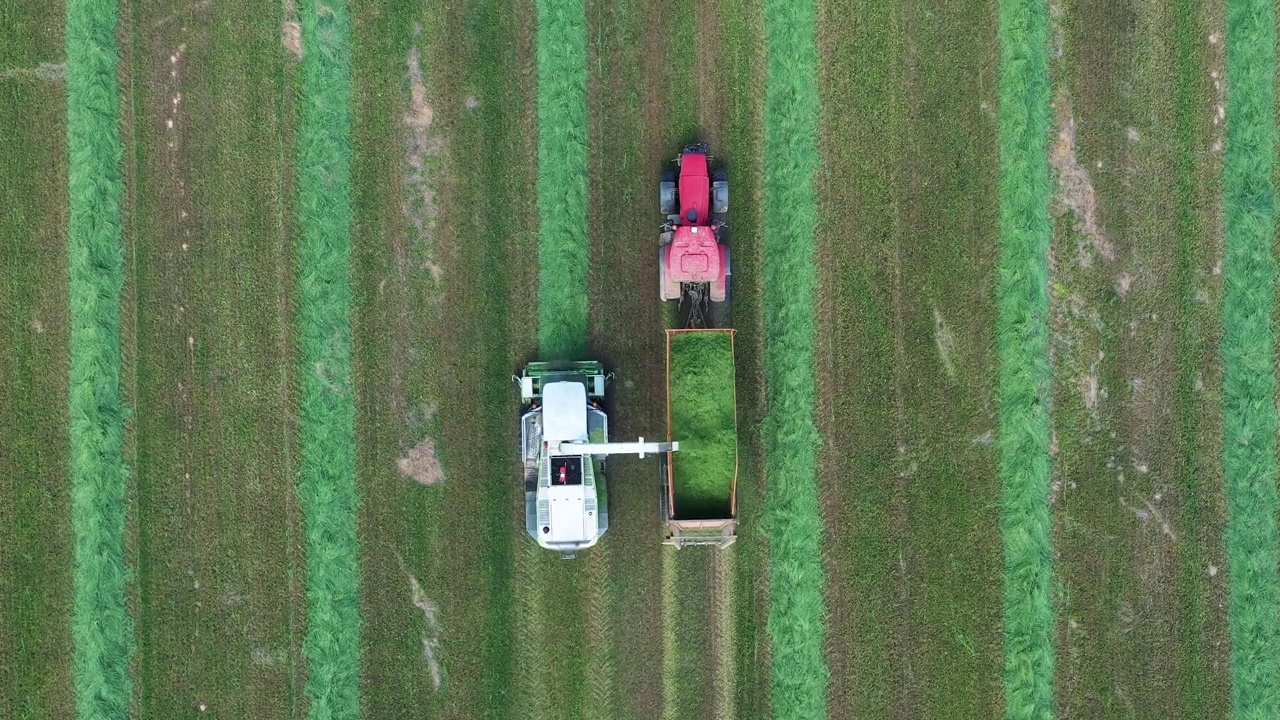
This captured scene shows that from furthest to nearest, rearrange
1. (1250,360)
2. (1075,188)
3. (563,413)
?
(1075,188), (1250,360), (563,413)

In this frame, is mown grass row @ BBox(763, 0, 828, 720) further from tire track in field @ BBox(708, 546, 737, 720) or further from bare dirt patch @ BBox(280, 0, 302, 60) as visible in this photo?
bare dirt patch @ BBox(280, 0, 302, 60)

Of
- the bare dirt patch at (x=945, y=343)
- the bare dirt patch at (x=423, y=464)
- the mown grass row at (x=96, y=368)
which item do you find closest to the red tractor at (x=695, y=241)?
the bare dirt patch at (x=945, y=343)

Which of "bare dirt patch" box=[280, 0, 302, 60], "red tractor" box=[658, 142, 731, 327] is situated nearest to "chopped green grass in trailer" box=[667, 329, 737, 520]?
"red tractor" box=[658, 142, 731, 327]

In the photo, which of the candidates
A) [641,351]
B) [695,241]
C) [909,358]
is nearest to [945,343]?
[909,358]

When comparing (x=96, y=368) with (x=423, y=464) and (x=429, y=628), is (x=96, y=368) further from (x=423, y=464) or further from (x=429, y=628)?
(x=429, y=628)

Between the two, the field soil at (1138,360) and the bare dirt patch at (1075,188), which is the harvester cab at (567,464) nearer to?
the field soil at (1138,360)

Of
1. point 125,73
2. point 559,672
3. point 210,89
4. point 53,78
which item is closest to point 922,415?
point 559,672

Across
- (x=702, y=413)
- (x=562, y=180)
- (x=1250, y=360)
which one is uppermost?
(x=562, y=180)
